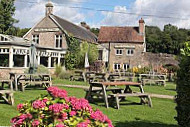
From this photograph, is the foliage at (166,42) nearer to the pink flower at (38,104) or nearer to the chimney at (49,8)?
the chimney at (49,8)

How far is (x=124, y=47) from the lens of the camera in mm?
39594

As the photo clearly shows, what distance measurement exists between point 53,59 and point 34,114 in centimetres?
2750

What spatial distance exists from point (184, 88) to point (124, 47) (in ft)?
114

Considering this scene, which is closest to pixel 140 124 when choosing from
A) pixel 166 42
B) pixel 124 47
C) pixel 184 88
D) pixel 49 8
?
pixel 184 88

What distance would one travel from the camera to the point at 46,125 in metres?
3.12

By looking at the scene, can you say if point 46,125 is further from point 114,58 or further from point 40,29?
point 114,58

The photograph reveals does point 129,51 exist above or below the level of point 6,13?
below

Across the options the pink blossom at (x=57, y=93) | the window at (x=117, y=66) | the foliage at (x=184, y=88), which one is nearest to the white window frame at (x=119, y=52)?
the window at (x=117, y=66)

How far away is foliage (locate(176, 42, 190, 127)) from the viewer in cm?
502

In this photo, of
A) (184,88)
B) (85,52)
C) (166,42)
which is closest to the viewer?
(184,88)

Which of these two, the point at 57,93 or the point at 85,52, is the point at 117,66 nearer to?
the point at 85,52

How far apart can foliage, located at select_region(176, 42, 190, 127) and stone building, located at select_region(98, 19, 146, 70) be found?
108ft

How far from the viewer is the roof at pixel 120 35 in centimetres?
3966

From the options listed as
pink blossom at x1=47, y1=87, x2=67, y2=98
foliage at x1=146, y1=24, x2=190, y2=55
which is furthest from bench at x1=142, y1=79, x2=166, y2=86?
foliage at x1=146, y1=24, x2=190, y2=55
